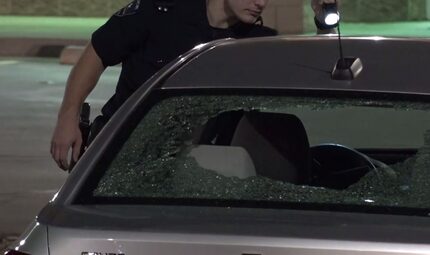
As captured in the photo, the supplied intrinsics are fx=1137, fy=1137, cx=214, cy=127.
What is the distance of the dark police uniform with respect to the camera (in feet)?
16.3

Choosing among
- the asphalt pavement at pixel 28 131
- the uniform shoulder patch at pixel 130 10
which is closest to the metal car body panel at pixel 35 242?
the uniform shoulder patch at pixel 130 10

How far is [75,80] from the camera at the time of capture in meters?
5.08

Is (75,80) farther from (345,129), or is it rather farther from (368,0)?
(368,0)

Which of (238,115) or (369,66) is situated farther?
(238,115)

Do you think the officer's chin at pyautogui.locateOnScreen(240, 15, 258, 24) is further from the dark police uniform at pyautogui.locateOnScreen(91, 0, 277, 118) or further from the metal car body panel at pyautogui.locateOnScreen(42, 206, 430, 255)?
the metal car body panel at pyautogui.locateOnScreen(42, 206, 430, 255)

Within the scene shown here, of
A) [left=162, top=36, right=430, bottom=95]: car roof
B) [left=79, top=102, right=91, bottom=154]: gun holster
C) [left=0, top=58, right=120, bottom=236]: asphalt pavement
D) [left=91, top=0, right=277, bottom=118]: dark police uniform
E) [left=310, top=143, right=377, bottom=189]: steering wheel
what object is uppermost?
[left=162, top=36, right=430, bottom=95]: car roof

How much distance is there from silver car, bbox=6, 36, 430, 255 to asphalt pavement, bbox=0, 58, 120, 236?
10.9ft

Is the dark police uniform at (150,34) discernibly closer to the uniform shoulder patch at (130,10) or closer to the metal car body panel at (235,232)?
the uniform shoulder patch at (130,10)

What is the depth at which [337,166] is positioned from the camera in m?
4.94

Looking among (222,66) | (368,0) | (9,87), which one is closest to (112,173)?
(222,66)

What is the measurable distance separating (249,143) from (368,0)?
57.4 ft

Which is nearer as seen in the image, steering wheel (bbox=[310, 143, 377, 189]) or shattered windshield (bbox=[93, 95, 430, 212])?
shattered windshield (bbox=[93, 95, 430, 212])

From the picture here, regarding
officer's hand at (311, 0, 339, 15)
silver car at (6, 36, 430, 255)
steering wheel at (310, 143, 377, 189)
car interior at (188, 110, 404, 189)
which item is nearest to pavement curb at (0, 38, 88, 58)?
officer's hand at (311, 0, 339, 15)

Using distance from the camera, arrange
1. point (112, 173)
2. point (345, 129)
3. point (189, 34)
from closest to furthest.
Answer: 1. point (112, 173)
2. point (189, 34)
3. point (345, 129)
